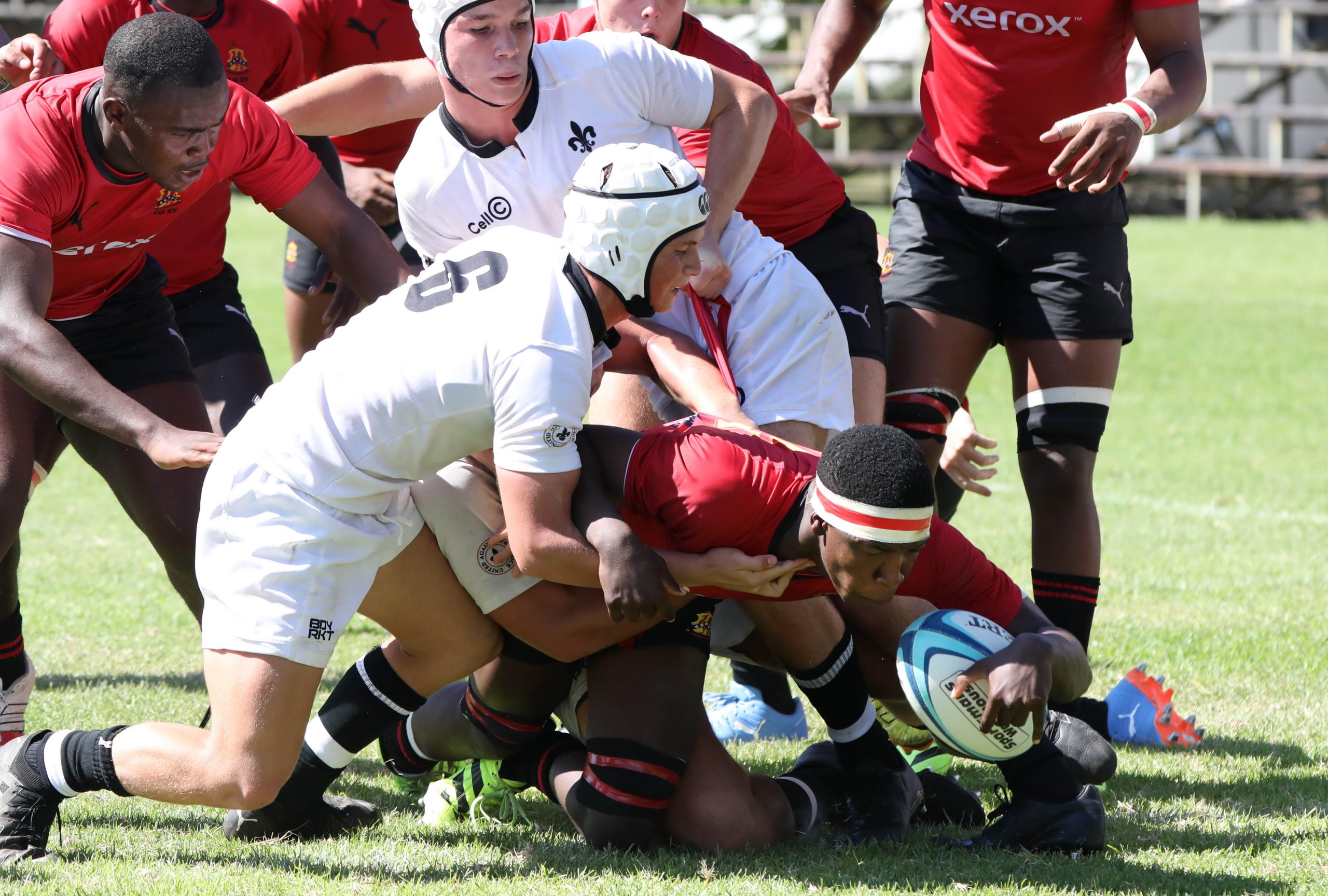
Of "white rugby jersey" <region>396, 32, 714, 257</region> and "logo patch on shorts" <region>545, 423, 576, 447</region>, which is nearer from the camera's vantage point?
"logo patch on shorts" <region>545, 423, 576, 447</region>

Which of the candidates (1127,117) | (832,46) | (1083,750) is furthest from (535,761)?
(832,46)

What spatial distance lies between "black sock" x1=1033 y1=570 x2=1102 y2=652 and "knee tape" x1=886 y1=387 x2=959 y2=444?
24.9 inches

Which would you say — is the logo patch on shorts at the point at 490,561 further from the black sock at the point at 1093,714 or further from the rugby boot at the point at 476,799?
the black sock at the point at 1093,714

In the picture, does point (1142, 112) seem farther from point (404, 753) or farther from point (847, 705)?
point (404, 753)

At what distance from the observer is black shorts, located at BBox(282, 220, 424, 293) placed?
7.61 m

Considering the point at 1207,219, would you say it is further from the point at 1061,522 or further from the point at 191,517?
the point at 191,517

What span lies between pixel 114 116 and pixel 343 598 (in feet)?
5.00

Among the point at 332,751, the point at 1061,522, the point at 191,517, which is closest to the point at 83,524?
the point at 191,517

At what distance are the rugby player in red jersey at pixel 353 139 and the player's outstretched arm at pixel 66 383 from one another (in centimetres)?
268

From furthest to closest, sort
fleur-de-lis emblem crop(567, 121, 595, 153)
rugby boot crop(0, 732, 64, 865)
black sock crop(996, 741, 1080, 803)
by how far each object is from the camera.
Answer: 1. fleur-de-lis emblem crop(567, 121, 595, 153)
2. black sock crop(996, 741, 1080, 803)
3. rugby boot crop(0, 732, 64, 865)

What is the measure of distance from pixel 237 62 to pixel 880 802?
3660 millimetres

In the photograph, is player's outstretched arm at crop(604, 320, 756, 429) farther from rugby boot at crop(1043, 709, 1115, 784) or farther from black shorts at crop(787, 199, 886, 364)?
rugby boot at crop(1043, 709, 1115, 784)

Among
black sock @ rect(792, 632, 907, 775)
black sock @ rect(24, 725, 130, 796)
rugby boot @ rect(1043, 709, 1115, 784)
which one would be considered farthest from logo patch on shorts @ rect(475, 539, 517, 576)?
rugby boot @ rect(1043, 709, 1115, 784)

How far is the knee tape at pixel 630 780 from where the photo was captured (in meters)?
4.22
